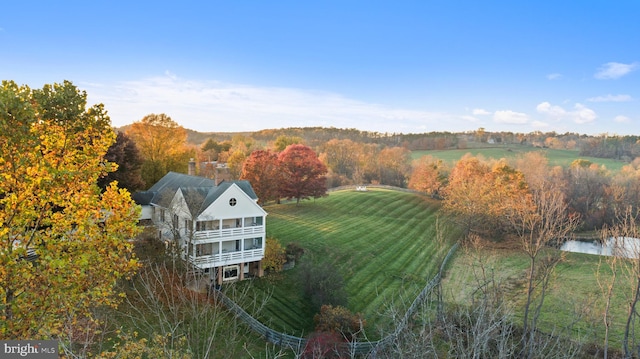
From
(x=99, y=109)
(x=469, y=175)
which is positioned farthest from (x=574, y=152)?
(x=99, y=109)

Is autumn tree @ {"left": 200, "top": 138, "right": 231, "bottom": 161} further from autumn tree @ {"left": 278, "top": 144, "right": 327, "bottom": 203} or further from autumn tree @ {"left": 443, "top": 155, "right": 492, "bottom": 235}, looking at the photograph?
autumn tree @ {"left": 443, "top": 155, "right": 492, "bottom": 235}

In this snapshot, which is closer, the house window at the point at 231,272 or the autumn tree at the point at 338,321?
the autumn tree at the point at 338,321

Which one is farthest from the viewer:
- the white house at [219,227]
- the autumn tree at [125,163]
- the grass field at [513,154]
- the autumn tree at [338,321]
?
the grass field at [513,154]

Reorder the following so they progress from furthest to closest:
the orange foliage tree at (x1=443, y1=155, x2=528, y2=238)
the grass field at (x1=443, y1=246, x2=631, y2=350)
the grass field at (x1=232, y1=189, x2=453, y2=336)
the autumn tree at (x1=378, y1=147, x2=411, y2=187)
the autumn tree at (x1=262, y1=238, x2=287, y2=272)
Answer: the autumn tree at (x1=378, y1=147, x2=411, y2=187) < the orange foliage tree at (x1=443, y1=155, x2=528, y2=238) < the autumn tree at (x1=262, y1=238, x2=287, y2=272) < the grass field at (x1=232, y1=189, x2=453, y2=336) < the grass field at (x1=443, y1=246, x2=631, y2=350)

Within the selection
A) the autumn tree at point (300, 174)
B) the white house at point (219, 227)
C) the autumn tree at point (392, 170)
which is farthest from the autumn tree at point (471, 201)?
the autumn tree at point (392, 170)

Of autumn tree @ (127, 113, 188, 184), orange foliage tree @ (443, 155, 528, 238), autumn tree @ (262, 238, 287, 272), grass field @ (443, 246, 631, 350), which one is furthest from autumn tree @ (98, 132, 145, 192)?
orange foliage tree @ (443, 155, 528, 238)

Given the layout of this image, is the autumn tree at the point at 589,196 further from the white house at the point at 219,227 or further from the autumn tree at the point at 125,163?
the autumn tree at the point at 125,163
